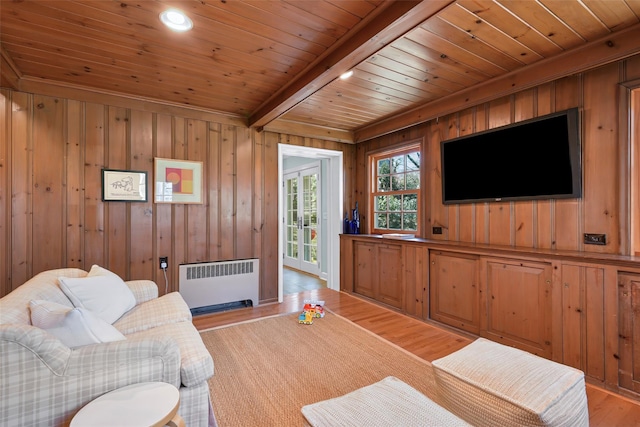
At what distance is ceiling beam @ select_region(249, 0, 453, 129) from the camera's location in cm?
161

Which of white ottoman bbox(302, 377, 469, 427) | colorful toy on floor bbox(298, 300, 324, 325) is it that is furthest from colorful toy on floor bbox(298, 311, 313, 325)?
white ottoman bbox(302, 377, 469, 427)

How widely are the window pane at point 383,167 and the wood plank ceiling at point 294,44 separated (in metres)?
1.26

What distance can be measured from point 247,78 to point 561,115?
2667 mm

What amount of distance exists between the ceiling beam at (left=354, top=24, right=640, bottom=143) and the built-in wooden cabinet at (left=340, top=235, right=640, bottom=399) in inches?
54.6

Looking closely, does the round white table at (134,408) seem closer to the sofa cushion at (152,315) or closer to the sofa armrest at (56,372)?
the sofa armrest at (56,372)

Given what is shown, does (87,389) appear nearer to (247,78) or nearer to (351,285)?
(247,78)

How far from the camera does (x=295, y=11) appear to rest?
1824mm

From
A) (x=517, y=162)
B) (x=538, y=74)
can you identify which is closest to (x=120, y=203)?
(x=517, y=162)

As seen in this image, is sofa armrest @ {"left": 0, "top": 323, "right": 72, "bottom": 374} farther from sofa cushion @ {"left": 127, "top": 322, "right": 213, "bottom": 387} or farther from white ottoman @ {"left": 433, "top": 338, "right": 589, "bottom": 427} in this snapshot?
white ottoman @ {"left": 433, "top": 338, "right": 589, "bottom": 427}

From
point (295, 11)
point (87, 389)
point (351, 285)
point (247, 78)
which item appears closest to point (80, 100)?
point (247, 78)

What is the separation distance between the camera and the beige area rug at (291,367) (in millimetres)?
1853

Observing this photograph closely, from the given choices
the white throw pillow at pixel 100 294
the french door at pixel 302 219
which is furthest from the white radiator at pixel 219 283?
the french door at pixel 302 219

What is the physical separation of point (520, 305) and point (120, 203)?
3.93 meters

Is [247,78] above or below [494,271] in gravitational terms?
above
